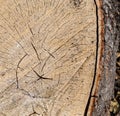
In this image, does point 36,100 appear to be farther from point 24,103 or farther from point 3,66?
point 3,66

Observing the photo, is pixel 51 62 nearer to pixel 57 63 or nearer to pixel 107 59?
pixel 57 63

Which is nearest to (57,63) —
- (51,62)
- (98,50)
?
(51,62)

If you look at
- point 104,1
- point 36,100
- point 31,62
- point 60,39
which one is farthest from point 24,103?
point 104,1

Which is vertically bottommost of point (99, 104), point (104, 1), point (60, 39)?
point (99, 104)

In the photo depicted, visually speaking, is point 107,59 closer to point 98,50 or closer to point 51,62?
point 98,50

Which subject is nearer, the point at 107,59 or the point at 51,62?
the point at 51,62
